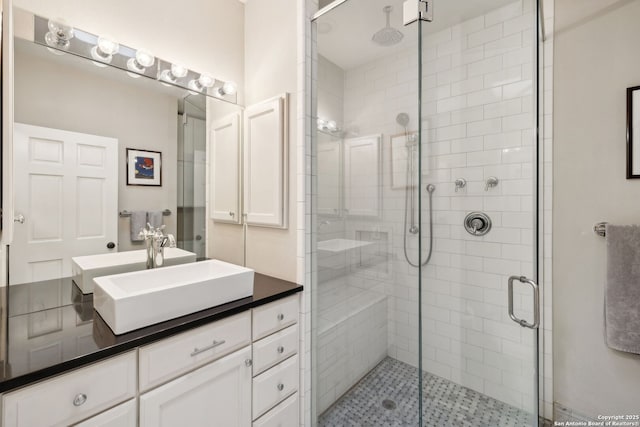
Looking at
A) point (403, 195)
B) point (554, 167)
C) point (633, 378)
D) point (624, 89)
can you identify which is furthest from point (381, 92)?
point (633, 378)

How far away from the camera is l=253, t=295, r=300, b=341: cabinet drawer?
1.35 metres

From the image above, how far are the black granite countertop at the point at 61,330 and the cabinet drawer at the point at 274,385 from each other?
1.27ft

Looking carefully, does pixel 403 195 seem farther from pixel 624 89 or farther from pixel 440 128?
pixel 624 89

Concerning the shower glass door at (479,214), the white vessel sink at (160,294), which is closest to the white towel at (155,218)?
the white vessel sink at (160,294)

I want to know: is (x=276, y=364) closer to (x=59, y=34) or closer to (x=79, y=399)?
(x=79, y=399)

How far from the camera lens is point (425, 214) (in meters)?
1.50

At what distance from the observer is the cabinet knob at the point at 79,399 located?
82 centimetres

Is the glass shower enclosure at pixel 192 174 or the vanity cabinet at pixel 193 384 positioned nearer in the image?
the vanity cabinet at pixel 193 384

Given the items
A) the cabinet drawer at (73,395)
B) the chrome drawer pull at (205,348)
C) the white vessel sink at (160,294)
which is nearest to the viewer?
the cabinet drawer at (73,395)

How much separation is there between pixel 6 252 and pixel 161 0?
1527 millimetres

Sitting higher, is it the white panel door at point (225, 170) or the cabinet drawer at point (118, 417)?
the white panel door at point (225, 170)

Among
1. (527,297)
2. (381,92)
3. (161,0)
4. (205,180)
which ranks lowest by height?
(527,297)

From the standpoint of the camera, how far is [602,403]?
1.57 meters

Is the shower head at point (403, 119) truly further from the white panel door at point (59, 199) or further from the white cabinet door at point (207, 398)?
the white panel door at point (59, 199)
